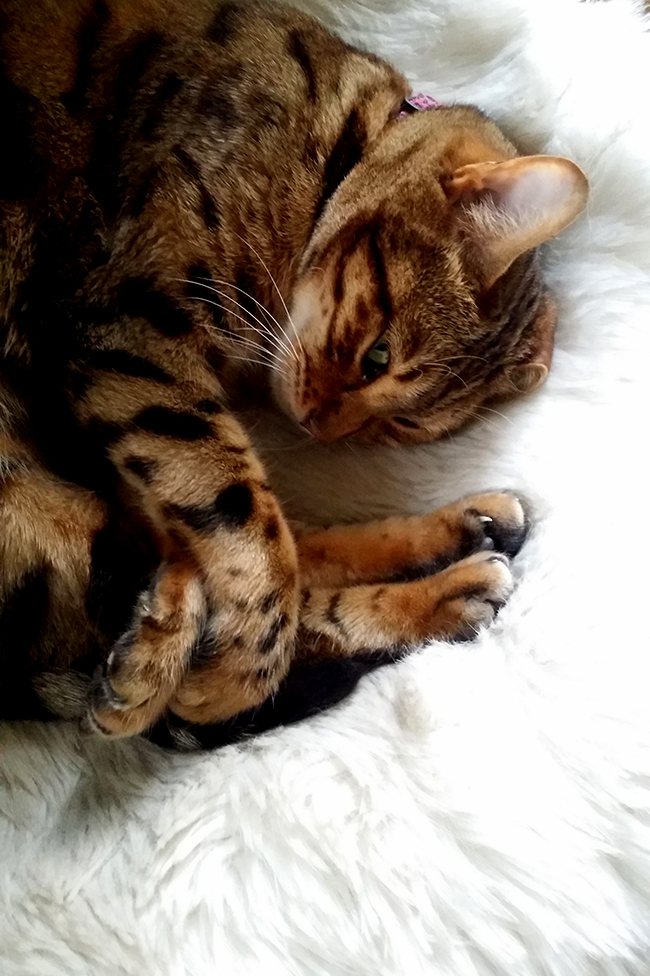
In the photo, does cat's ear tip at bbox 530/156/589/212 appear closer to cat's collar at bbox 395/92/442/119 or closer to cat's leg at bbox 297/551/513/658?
cat's collar at bbox 395/92/442/119

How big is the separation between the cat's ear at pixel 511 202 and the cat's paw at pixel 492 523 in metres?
0.28

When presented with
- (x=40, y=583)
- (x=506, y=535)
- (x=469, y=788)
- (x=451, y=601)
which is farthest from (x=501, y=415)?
(x=40, y=583)

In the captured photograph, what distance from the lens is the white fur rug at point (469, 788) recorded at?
2.73 ft

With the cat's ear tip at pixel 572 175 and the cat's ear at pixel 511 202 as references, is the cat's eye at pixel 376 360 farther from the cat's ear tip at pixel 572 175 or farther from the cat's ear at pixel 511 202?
the cat's ear tip at pixel 572 175

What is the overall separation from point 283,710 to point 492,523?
361 mm

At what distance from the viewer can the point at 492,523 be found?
3.63ft

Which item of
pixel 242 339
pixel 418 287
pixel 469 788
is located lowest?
pixel 469 788

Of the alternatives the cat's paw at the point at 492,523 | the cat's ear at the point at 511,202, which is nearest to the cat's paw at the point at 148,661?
the cat's paw at the point at 492,523

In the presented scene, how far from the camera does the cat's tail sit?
3.17 ft

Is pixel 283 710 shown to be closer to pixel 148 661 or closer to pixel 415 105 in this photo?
pixel 148 661

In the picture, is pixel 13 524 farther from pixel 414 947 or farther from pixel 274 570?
pixel 414 947

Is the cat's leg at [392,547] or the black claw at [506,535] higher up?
the black claw at [506,535]

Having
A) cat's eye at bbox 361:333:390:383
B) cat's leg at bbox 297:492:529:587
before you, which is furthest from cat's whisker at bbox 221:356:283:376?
cat's leg at bbox 297:492:529:587

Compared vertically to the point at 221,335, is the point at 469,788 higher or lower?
lower
